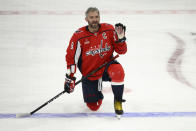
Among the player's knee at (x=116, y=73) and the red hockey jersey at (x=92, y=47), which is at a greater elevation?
the red hockey jersey at (x=92, y=47)

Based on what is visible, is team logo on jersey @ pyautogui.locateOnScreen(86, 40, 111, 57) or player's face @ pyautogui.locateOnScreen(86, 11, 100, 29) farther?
team logo on jersey @ pyautogui.locateOnScreen(86, 40, 111, 57)

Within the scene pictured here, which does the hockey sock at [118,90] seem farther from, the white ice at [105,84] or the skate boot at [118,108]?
the white ice at [105,84]

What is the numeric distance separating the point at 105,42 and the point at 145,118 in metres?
0.86

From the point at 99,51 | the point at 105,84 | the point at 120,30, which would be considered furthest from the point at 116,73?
the point at 105,84

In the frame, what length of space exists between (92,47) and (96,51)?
0.19 ft

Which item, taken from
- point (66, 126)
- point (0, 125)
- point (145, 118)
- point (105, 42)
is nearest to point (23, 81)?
point (0, 125)

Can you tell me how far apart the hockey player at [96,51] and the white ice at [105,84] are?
38cm

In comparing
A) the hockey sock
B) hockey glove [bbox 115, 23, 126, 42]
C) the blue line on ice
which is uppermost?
hockey glove [bbox 115, 23, 126, 42]

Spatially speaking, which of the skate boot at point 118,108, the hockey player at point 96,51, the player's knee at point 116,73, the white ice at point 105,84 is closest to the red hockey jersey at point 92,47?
the hockey player at point 96,51

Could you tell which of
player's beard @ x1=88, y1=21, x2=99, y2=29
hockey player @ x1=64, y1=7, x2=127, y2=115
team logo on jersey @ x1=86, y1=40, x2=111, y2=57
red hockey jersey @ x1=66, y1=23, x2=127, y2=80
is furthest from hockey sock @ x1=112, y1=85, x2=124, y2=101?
player's beard @ x1=88, y1=21, x2=99, y2=29

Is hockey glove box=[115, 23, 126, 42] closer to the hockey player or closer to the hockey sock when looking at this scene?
the hockey player

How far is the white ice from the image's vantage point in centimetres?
267

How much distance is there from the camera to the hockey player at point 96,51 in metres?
2.56

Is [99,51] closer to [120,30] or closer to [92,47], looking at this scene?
[92,47]
